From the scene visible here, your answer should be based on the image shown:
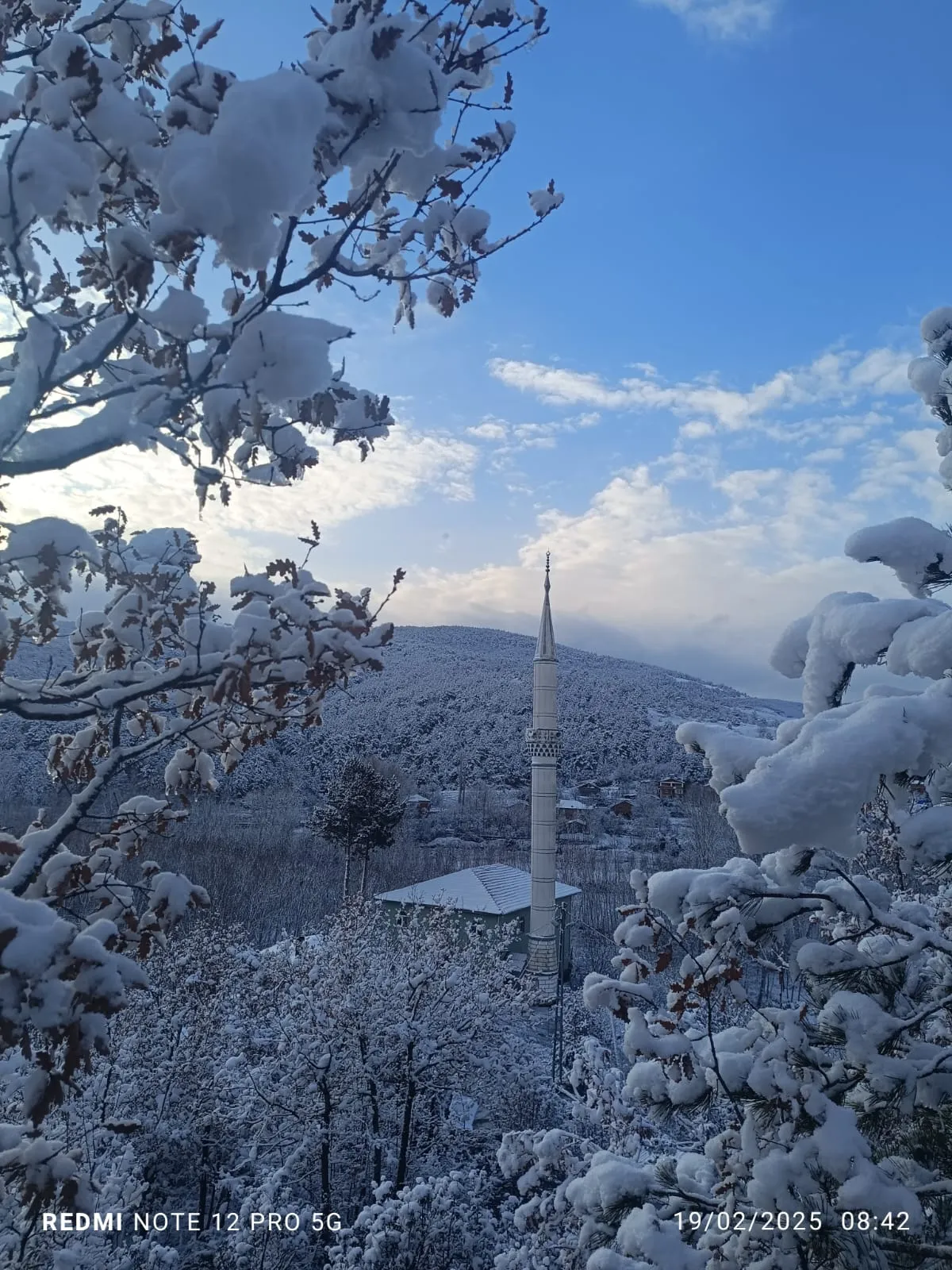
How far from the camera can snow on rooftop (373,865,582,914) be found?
79.2 ft

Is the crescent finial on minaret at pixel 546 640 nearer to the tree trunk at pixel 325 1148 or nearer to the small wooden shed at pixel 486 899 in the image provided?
the small wooden shed at pixel 486 899

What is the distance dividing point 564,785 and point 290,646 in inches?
2427

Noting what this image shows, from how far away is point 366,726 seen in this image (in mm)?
73562

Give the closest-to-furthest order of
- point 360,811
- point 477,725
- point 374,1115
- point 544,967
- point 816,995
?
point 816,995, point 374,1115, point 544,967, point 360,811, point 477,725

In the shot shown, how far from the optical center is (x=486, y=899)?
2506cm

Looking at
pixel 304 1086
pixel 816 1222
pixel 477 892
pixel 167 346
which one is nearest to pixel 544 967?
pixel 477 892

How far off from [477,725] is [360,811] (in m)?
43.9

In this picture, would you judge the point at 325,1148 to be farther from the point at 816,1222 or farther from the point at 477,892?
the point at 477,892

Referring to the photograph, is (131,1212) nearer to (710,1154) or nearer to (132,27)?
(710,1154)

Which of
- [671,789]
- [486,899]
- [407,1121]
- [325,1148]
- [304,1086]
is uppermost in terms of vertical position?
[304,1086]

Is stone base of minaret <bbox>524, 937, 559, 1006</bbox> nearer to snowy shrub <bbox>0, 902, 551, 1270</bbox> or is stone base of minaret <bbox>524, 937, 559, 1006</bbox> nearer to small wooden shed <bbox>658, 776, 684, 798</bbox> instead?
snowy shrub <bbox>0, 902, 551, 1270</bbox>

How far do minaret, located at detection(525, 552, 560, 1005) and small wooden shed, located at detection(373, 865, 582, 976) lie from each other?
2.16 ft

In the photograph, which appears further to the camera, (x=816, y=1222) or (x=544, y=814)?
(x=544, y=814)

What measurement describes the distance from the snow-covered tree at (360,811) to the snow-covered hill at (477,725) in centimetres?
1813
